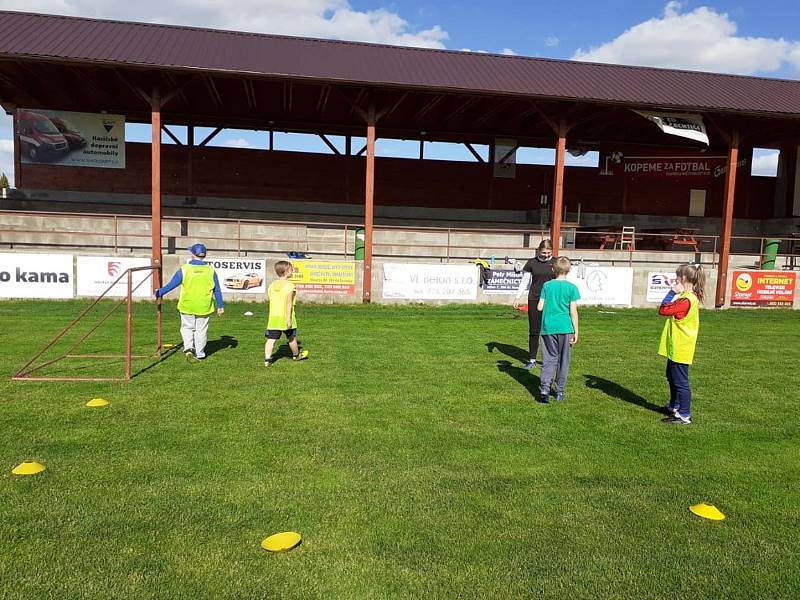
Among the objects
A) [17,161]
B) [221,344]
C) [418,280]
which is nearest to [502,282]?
[418,280]

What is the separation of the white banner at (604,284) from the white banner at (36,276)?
14626 mm

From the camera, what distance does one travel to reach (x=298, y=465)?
499 cm

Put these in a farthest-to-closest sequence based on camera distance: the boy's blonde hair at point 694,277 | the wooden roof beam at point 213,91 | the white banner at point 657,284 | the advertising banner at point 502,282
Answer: the wooden roof beam at point 213,91 → the white banner at point 657,284 → the advertising banner at point 502,282 → the boy's blonde hair at point 694,277

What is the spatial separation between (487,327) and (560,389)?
21.4 ft

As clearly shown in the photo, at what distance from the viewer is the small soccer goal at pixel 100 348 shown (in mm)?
7684

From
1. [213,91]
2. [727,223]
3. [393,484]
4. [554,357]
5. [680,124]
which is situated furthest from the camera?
[213,91]

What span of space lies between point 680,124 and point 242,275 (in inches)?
581

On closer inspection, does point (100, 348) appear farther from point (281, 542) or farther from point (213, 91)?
point (213, 91)

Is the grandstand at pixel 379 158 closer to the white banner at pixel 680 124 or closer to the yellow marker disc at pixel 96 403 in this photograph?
the white banner at pixel 680 124

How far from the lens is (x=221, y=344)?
10562mm

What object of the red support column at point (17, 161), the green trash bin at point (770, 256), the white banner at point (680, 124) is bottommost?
the green trash bin at point (770, 256)

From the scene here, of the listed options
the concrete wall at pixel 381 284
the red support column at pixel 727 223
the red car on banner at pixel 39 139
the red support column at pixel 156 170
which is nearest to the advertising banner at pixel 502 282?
the concrete wall at pixel 381 284

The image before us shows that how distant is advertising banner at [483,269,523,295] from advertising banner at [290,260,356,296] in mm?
4124

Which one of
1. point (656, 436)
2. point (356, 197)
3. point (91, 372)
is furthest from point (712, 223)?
point (91, 372)
